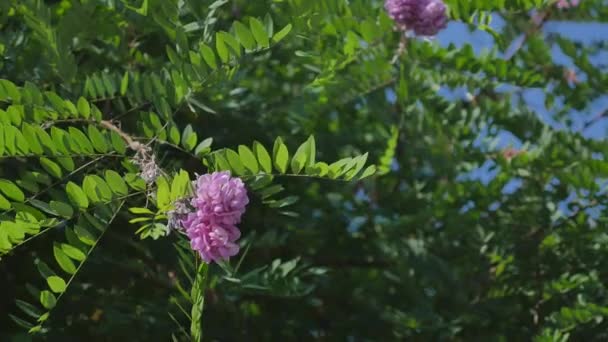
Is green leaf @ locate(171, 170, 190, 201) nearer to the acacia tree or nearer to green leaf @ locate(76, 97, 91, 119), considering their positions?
the acacia tree

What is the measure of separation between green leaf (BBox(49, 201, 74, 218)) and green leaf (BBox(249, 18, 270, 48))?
30 cm

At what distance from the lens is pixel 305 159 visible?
40.6 inches

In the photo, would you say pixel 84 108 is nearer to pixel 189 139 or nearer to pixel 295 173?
pixel 189 139

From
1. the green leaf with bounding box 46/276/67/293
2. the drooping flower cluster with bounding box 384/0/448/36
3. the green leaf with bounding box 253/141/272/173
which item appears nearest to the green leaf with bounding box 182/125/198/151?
the green leaf with bounding box 253/141/272/173

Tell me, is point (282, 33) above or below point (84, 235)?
above

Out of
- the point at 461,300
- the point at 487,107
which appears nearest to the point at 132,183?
the point at 461,300

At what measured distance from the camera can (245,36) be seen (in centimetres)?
115

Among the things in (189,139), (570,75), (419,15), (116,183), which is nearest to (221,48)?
(189,139)

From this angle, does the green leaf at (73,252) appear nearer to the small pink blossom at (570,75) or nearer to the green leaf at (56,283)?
the green leaf at (56,283)

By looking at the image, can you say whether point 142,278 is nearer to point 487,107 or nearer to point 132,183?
point 132,183

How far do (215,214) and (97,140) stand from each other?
18 cm

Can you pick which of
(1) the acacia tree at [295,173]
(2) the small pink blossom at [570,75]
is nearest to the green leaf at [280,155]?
(1) the acacia tree at [295,173]

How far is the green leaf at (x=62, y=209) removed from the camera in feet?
3.34

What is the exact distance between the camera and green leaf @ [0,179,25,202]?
1047 millimetres
